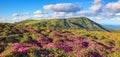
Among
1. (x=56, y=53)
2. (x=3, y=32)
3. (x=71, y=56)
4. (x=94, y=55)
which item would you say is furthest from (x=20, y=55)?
(x=3, y=32)

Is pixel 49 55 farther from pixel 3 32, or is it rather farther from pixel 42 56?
pixel 3 32

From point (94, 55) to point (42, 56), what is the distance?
677 centimetres

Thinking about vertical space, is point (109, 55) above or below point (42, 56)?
below

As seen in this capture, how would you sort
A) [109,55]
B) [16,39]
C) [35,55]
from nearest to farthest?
[35,55] → [109,55] → [16,39]

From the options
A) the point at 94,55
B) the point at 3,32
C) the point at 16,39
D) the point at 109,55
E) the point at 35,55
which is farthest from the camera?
the point at 3,32

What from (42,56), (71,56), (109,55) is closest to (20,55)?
(42,56)

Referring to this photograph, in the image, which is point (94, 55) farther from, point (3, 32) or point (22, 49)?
point (3, 32)

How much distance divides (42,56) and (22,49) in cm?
257

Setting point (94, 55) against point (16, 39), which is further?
point (16, 39)

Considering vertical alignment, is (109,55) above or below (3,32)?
below

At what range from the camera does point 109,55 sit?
83.4ft

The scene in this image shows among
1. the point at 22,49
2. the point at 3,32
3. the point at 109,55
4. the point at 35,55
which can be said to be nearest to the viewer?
the point at 35,55

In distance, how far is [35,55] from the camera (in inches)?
798

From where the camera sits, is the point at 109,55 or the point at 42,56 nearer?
the point at 42,56
